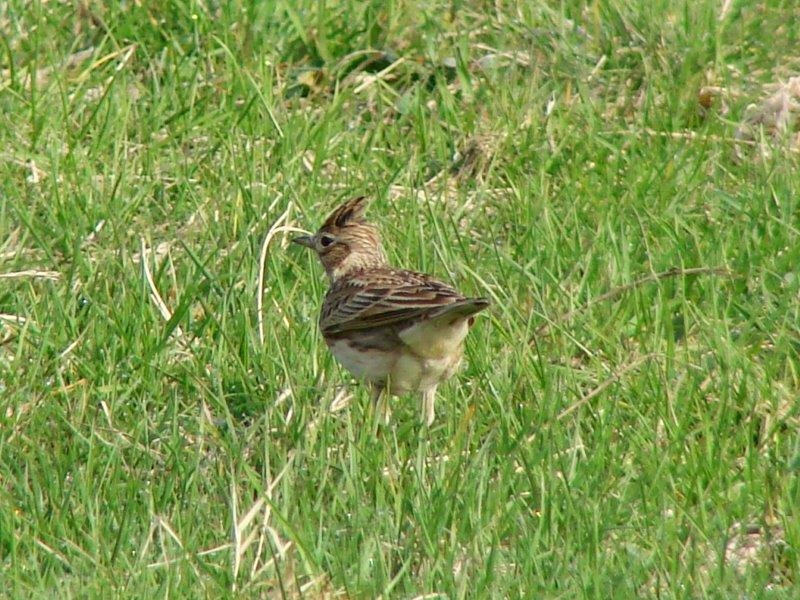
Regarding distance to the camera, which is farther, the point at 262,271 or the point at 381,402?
the point at 262,271

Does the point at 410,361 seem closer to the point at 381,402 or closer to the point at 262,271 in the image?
the point at 381,402

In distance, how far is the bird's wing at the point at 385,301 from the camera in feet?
20.0

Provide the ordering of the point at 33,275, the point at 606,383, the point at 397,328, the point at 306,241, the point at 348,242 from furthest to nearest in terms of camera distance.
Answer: the point at 33,275
the point at 306,241
the point at 348,242
the point at 397,328
the point at 606,383

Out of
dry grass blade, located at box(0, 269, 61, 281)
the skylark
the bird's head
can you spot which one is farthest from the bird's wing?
dry grass blade, located at box(0, 269, 61, 281)

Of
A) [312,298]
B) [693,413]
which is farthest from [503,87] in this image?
[693,413]

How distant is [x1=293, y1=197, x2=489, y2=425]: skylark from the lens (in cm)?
621

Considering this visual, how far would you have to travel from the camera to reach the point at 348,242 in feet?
23.2

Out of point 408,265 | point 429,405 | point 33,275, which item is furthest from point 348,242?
point 33,275

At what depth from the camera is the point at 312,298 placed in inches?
295

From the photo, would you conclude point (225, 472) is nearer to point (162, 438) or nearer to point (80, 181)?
point (162, 438)

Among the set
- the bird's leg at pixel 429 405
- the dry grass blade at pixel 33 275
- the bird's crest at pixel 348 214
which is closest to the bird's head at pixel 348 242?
the bird's crest at pixel 348 214

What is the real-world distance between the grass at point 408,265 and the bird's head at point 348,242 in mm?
257

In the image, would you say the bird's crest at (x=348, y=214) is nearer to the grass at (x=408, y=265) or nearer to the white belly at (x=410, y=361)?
the grass at (x=408, y=265)

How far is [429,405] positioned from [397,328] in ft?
1.07
